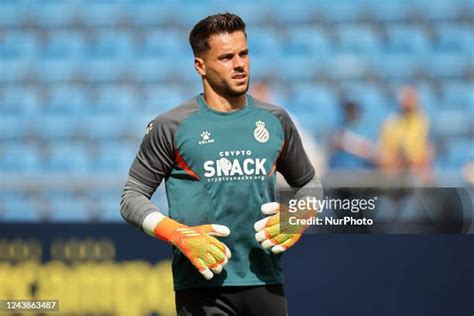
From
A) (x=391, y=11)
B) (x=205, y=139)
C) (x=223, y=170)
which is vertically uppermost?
(x=391, y=11)

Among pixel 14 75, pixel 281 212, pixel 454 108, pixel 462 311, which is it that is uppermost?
pixel 14 75

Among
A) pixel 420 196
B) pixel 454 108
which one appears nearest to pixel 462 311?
pixel 420 196

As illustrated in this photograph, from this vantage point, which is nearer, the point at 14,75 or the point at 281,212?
the point at 281,212

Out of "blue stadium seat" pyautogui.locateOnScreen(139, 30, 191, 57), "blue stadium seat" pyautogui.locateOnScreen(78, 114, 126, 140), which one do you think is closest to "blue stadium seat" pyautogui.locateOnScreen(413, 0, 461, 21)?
"blue stadium seat" pyautogui.locateOnScreen(139, 30, 191, 57)

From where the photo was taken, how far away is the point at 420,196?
5.82 meters

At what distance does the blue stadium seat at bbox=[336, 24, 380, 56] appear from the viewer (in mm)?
10180

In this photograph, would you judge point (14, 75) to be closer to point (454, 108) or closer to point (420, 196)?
point (454, 108)

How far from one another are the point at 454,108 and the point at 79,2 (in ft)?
14.1

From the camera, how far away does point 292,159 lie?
12.8 ft

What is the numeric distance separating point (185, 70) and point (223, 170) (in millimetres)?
6708

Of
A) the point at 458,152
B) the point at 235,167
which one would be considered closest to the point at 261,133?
the point at 235,167

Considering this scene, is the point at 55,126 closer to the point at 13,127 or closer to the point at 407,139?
the point at 13,127

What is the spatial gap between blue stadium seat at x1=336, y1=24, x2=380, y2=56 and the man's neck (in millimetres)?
6486

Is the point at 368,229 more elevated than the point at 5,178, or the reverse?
the point at 5,178
